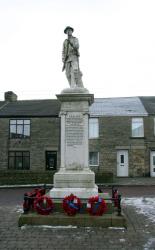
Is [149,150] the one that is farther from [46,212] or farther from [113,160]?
[46,212]

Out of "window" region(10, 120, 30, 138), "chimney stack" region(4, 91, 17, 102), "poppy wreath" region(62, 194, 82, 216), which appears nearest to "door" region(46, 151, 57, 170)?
"window" region(10, 120, 30, 138)

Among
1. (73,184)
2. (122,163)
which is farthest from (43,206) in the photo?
(122,163)

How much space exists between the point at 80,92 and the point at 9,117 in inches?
776

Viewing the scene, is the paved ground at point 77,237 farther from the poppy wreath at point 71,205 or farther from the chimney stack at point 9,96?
the chimney stack at point 9,96

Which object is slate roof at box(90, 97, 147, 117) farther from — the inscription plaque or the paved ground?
the paved ground

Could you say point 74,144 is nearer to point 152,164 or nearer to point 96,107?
point 152,164

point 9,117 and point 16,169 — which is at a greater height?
point 9,117

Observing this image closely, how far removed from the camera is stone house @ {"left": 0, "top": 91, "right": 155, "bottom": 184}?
26.9 meters

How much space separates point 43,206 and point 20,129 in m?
20.6

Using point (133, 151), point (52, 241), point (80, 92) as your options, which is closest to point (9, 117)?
point (133, 151)

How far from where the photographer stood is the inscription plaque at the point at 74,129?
9.90 meters

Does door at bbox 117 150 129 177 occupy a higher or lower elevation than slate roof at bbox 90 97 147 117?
lower

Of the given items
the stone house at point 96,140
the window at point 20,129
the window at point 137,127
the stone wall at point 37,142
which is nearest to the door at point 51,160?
the stone house at point 96,140

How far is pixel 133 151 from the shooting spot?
27.0 m
